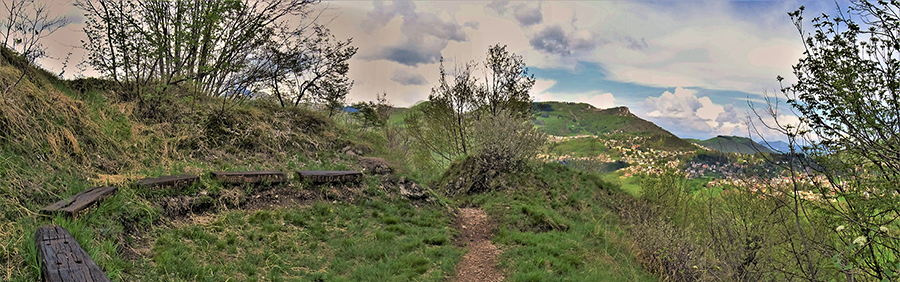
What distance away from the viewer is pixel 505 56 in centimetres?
2023

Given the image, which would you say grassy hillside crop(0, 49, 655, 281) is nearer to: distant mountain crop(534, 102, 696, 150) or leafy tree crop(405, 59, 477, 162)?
leafy tree crop(405, 59, 477, 162)

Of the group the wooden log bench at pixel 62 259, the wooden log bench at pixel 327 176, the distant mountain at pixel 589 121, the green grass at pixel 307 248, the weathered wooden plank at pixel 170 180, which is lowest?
the green grass at pixel 307 248

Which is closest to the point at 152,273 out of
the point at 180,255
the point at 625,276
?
the point at 180,255

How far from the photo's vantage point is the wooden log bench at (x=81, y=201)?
404 centimetres

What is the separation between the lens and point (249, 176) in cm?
695

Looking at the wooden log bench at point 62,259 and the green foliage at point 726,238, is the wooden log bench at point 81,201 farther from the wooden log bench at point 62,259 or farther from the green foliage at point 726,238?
the green foliage at point 726,238

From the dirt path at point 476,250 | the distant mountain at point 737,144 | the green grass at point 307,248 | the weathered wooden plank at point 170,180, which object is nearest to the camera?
the distant mountain at point 737,144

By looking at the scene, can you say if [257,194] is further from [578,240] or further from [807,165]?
[807,165]

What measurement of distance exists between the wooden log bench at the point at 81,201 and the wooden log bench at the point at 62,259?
63 cm

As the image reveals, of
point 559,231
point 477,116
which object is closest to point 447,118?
point 477,116

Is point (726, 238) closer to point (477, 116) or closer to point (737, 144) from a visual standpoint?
point (737, 144)

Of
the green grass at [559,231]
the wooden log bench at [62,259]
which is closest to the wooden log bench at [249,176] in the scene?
the wooden log bench at [62,259]

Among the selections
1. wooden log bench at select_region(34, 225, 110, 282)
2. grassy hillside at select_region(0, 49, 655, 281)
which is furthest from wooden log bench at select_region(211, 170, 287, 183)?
wooden log bench at select_region(34, 225, 110, 282)

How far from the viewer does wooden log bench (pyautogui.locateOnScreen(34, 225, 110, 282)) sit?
275 centimetres
